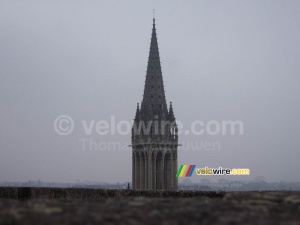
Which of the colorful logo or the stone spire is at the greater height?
the stone spire

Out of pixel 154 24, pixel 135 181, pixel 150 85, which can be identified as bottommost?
pixel 135 181

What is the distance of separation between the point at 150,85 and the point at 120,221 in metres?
132

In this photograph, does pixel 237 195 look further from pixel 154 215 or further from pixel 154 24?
pixel 154 24

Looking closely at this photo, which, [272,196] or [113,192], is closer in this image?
[272,196]

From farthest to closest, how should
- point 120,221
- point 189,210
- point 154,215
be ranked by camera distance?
point 189,210 < point 154,215 < point 120,221

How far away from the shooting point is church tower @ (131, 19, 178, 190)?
137625mm

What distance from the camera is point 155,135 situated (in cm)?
13838

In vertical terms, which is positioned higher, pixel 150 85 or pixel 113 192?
pixel 150 85

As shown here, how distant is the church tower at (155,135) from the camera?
138m

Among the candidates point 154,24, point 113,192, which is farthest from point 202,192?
point 154,24

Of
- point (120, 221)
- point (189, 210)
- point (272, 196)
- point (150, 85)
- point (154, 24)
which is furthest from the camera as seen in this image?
point (154, 24)

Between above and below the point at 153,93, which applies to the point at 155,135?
below

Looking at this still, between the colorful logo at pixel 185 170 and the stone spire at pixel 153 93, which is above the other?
the stone spire at pixel 153 93

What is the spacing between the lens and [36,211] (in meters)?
6.28
